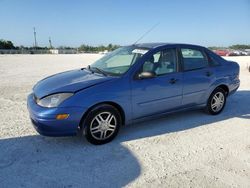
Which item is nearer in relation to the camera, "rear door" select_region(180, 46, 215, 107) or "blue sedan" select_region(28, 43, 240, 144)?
"blue sedan" select_region(28, 43, 240, 144)

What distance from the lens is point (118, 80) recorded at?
13.4ft

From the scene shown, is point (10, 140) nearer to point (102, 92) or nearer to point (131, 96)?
point (102, 92)

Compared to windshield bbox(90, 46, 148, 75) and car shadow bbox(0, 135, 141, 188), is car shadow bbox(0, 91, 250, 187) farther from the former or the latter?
windshield bbox(90, 46, 148, 75)

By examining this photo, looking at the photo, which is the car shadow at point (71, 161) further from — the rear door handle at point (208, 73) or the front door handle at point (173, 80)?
the rear door handle at point (208, 73)

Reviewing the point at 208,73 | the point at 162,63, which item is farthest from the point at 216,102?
the point at 162,63

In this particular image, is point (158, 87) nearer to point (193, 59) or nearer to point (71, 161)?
point (193, 59)

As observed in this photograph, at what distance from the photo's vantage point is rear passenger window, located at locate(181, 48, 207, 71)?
493 centimetres

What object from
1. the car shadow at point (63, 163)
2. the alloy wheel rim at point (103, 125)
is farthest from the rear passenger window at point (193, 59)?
the car shadow at point (63, 163)

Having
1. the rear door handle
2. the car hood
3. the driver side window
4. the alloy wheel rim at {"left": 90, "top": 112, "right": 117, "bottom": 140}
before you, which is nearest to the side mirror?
the driver side window

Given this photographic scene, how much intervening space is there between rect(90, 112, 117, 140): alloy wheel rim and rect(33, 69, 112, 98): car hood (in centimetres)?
52

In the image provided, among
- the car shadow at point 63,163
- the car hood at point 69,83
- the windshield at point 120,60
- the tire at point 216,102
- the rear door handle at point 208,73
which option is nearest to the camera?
the car shadow at point 63,163

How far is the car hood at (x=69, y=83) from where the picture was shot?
3.86 m

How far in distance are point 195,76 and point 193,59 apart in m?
0.38

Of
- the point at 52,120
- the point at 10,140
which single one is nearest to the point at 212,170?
the point at 52,120
